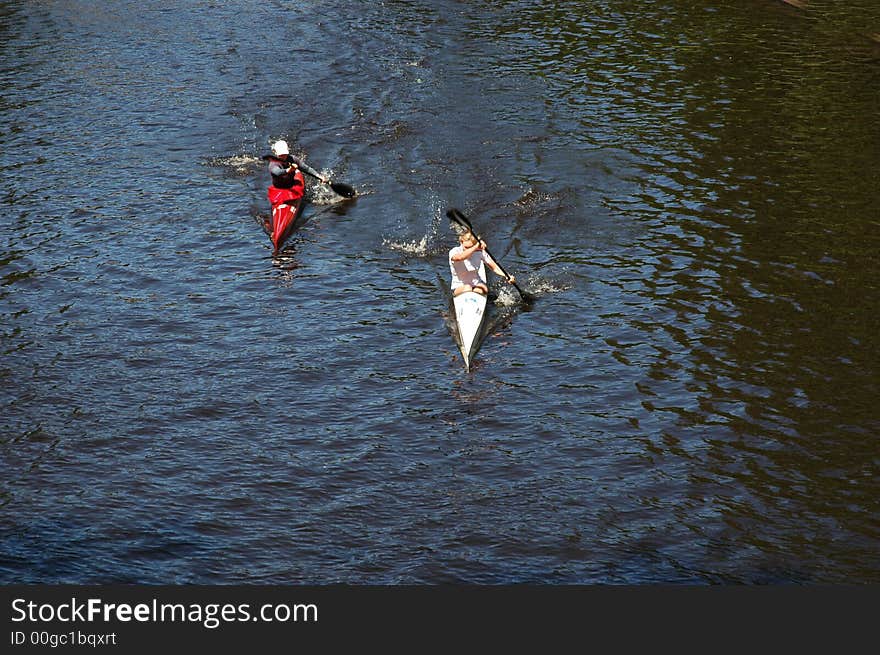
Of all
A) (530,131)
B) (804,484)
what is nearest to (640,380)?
(804,484)

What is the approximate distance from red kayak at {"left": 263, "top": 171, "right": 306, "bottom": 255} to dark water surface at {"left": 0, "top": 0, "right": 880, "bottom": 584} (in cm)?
40

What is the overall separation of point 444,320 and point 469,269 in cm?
133

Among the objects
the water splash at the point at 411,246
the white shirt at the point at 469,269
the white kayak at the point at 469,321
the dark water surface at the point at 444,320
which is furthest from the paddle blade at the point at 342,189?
the white kayak at the point at 469,321

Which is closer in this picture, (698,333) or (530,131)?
(698,333)

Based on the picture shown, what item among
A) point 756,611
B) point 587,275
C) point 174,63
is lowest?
point 174,63

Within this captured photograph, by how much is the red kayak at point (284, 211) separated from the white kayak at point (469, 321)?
6.71 meters

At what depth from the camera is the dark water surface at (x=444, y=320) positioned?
18219 millimetres

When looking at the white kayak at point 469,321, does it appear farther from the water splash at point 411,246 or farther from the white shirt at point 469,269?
the water splash at point 411,246

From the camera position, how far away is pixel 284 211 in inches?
1201

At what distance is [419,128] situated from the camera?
38.1 metres

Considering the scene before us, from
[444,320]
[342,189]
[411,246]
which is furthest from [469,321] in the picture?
[342,189]

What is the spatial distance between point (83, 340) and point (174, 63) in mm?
24616

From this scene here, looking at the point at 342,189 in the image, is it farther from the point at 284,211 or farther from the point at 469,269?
the point at 469,269

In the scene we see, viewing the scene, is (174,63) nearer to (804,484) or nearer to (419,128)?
(419,128)
